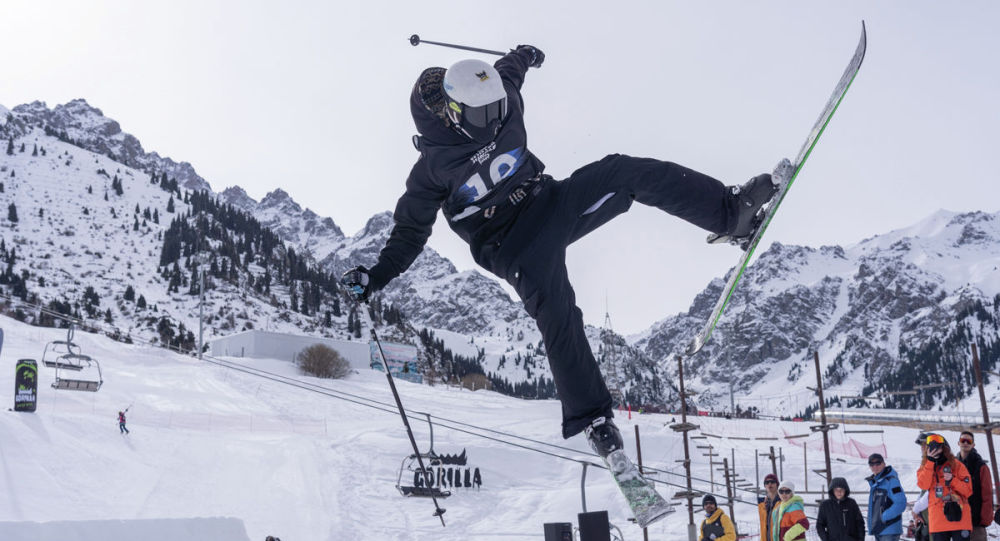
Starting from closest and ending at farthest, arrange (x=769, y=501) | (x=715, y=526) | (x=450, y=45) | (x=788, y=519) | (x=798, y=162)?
1. (x=798, y=162)
2. (x=450, y=45)
3. (x=788, y=519)
4. (x=769, y=501)
5. (x=715, y=526)

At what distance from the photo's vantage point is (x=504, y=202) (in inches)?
151

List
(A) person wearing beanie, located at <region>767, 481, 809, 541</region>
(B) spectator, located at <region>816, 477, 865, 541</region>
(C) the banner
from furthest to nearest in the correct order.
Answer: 1. (C) the banner
2. (A) person wearing beanie, located at <region>767, 481, 809, 541</region>
3. (B) spectator, located at <region>816, 477, 865, 541</region>

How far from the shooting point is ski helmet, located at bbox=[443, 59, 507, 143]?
Answer: 3.61m

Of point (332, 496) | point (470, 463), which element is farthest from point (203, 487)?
point (470, 463)

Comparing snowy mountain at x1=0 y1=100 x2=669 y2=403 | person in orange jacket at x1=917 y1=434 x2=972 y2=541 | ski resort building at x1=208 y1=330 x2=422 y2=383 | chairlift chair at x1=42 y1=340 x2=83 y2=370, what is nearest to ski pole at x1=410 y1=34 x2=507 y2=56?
person in orange jacket at x1=917 y1=434 x2=972 y2=541

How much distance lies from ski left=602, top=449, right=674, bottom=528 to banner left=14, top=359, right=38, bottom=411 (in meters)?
26.3

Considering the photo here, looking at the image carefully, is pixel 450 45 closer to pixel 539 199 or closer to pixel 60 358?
pixel 539 199

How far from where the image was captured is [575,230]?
3.80 metres

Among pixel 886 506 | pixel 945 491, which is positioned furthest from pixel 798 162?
pixel 886 506

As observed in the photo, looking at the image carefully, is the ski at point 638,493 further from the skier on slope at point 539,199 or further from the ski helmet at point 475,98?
the ski helmet at point 475,98

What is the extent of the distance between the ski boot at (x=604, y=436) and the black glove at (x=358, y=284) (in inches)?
59.3

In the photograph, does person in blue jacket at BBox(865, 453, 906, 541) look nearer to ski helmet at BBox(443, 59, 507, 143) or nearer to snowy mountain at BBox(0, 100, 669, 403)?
ski helmet at BBox(443, 59, 507, 143)

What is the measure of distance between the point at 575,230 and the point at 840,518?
612cm

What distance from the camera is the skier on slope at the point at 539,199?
3598 millimetres
